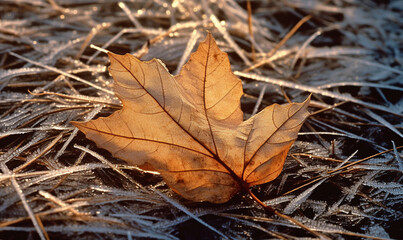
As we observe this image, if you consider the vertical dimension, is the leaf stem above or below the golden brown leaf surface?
below

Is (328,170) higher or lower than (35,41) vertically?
lower

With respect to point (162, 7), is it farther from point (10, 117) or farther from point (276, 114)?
point (276, 114)

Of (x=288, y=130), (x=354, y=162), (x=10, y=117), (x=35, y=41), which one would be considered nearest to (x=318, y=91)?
(x=354, y=162)

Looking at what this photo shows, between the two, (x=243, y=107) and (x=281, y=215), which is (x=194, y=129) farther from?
(x=243, y=107)

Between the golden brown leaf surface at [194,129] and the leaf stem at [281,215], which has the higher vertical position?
the golden brown leaf surface at [194,129]

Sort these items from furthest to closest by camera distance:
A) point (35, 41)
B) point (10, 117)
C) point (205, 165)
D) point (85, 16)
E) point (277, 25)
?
point (277, 25) < point (85, 16) < point (35, 41) < point (10, 117) < point (205, 165)
